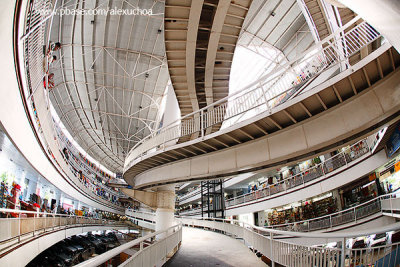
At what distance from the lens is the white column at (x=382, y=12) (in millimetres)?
2203

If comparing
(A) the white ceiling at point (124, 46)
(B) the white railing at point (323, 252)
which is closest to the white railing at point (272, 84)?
(B) the white railing at point (323, 252)

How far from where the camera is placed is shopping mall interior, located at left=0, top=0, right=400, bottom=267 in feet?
19.1

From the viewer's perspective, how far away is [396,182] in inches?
486

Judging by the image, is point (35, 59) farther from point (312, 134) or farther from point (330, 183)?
point (330, 183)

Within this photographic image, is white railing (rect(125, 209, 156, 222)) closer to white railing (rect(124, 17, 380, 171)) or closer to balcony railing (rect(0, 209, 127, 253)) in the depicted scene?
balcony railing (rect(0, 209, 127, 253))

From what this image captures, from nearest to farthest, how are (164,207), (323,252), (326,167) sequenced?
(323,252), (326,167), (164,207)

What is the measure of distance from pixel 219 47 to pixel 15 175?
54.8 feet

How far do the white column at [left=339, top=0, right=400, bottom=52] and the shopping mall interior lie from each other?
0.02 meters

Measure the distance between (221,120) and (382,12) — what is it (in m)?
6.67

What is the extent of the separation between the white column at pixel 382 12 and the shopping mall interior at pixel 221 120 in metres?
0.02

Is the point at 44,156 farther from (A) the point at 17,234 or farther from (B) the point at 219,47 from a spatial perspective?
(B) the point at 219,47

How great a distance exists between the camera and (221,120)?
8.98 meters

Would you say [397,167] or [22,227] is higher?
[397,167]

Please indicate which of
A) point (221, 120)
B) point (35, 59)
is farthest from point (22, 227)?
point (221, 120)
